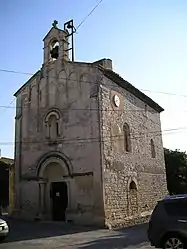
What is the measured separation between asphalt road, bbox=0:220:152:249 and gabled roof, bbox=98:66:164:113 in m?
9.07

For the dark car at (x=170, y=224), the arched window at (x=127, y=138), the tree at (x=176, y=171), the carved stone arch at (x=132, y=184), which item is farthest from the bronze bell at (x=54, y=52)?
the tree at (x=176, y=171)

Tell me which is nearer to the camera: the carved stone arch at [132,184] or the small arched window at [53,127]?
the carved stone arch at [132,184]

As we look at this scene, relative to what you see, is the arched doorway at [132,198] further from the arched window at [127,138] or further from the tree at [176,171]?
the tree at [176,171]

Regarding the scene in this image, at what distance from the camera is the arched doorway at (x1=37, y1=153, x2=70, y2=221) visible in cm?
1906

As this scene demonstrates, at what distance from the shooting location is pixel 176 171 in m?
32.5

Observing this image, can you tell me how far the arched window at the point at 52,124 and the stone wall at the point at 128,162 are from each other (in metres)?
3.17

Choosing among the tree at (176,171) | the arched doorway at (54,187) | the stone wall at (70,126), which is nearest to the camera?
the stone wall at (70,126)

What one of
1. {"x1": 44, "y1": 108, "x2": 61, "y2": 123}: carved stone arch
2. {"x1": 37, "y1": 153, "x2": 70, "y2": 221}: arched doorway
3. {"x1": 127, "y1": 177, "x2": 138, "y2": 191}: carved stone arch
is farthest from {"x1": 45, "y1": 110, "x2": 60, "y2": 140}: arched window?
{"x1": 127, "y1": 177, "x2": 138, "y2": 191}: carved stone arch

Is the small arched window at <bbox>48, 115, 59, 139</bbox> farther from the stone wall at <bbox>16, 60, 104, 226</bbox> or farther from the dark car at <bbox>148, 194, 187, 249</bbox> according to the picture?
the dark car at <bbox>148, 194, 187, 249</bbox>

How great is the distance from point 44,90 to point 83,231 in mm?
9594

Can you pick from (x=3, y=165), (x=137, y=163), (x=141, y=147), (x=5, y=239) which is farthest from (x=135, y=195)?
(x=3, y=165)

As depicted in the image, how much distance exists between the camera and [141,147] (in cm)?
2270

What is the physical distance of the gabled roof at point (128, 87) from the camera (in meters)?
19.9

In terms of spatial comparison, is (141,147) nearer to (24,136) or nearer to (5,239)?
(24,136)
